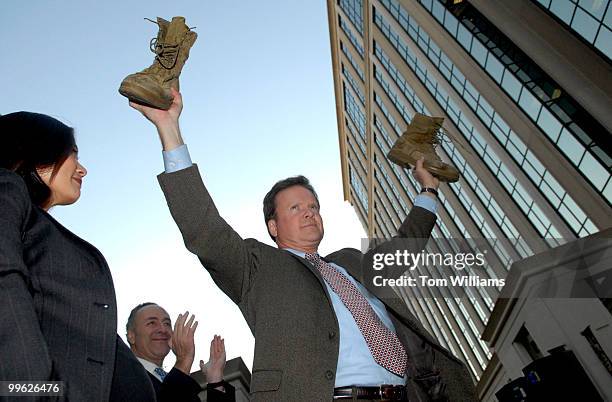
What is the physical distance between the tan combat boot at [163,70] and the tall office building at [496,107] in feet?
14.3

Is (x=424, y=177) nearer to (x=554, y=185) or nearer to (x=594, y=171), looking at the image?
(x=594, y=171)

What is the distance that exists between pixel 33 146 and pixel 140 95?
0.76 meters

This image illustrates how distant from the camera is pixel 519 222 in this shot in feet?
63.9

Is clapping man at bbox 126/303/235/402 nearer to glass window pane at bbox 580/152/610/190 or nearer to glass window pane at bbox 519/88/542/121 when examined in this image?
glass window pane at bbox 580/152/610/190

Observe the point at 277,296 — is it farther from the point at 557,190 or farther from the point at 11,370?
the point at 557,190

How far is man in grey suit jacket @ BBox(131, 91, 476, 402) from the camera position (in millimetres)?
2287

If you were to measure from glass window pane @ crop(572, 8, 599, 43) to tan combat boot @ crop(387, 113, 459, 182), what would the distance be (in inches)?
394

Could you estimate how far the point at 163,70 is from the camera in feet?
9.59

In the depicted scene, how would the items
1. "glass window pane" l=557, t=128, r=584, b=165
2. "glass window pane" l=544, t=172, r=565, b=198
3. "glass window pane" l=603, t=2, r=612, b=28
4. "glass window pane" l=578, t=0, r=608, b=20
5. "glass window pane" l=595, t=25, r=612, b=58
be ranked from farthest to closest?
1. "glass window pane" l=544, t=172, r=565, b=198
2. "glass window pane" l=557, t=128, r=584, b=165
3. "glass window pane" l=595, t=25, r=612, b=58
4. "glass window pane" l=578, t=0, r=608, b=20
5. "glass window pane" l=603, t=2, r=612, b=28

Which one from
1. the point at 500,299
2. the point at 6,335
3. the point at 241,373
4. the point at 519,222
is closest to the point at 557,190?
the point at 519,222

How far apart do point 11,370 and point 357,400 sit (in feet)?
5.12

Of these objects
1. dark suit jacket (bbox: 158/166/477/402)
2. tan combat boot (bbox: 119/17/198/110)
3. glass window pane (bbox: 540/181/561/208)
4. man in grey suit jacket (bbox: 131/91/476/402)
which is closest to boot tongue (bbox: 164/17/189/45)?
tan combat boot (bbox: 119/17/198/110)

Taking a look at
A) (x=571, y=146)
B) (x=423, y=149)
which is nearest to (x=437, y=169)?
(x=423, y=149)

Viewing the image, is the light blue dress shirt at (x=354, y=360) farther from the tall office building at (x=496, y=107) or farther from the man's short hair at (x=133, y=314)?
the tall office building at (x=496, y=107)
